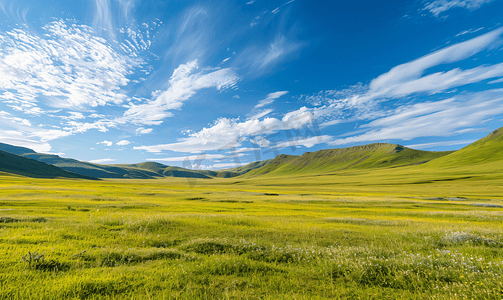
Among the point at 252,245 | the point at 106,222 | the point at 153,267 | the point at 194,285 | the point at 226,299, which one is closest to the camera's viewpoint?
the point at 226,299

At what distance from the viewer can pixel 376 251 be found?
31.3 feet

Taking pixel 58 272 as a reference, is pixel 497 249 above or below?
below

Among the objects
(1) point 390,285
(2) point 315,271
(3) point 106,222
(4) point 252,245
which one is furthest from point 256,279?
(3) point 106,222

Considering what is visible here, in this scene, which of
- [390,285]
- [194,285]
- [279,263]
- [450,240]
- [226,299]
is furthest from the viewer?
[450,240]

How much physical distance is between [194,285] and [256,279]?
80.2 inches

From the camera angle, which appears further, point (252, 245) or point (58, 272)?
point (252, 245)

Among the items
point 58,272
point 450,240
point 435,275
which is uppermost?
point 58,272

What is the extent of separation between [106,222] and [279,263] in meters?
13.0

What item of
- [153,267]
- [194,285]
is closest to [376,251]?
[194,285]

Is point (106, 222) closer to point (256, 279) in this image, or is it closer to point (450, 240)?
point (256, 279)

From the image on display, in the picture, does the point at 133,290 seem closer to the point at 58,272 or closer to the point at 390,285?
the point at 58,272

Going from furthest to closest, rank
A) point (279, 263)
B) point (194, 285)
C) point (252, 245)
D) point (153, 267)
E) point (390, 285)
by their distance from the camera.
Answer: point (252, 245) < point (279, 263) < point (153, 267) < point (390, 285) < point (194, 285)

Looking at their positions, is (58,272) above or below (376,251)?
above

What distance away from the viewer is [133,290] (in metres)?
5.86
